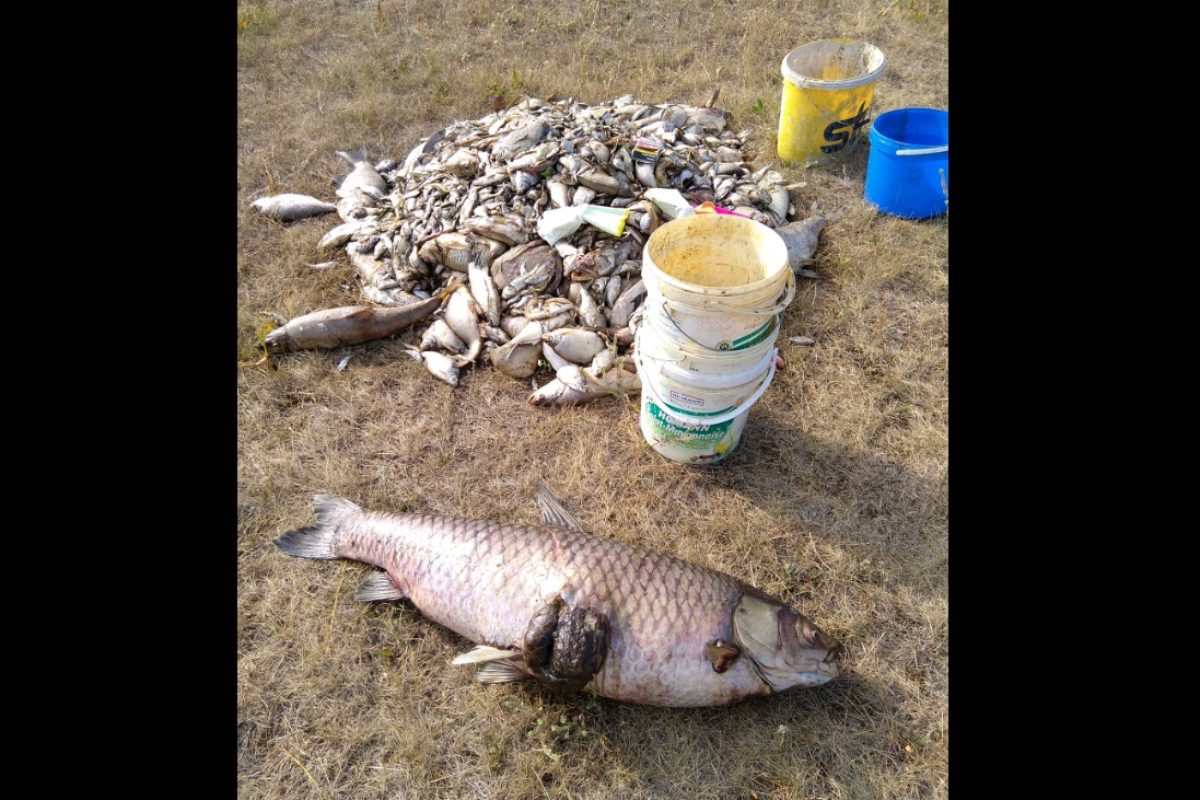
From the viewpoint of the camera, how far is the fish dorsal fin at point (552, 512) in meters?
3.06

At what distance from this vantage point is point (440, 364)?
4.06 m

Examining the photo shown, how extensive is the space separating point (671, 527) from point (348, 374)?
2.10 m

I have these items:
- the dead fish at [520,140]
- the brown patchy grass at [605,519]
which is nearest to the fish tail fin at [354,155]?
the brown patchy grass at [605,519]

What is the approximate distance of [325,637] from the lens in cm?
288

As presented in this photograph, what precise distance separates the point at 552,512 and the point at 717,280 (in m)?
1.28

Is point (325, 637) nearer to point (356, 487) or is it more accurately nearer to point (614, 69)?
point (356, 487)

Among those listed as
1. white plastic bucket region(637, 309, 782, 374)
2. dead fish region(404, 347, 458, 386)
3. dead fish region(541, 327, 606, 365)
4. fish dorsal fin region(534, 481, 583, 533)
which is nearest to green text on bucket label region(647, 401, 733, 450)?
white plastic bucket region(637, 309, 782, 374)

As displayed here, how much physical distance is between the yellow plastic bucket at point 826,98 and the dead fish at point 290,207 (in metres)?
3.65

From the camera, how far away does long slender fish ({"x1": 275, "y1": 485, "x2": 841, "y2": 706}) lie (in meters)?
2.42

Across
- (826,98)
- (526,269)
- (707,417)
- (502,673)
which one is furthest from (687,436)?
(826,98)

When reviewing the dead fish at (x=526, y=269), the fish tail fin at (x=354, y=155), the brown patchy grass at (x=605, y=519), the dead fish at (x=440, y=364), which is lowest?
the brown patchy grass at (x=605, y=519)

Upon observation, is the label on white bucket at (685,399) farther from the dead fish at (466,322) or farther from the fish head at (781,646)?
the dead fish at (466,322)

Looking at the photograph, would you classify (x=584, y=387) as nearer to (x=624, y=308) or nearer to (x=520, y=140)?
(x=624, y=308)

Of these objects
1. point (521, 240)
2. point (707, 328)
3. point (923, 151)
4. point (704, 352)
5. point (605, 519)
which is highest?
point (707, 328)
